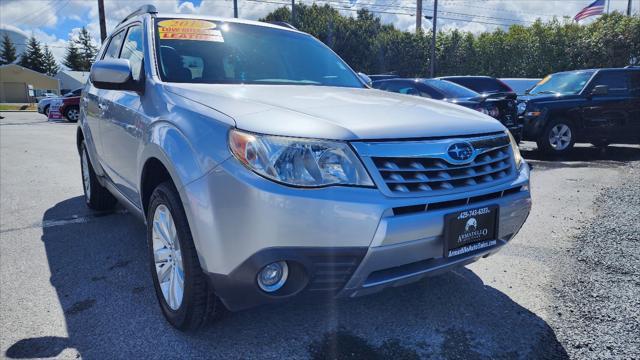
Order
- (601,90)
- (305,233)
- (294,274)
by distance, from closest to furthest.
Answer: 1. (305,233)
2. (294,274)
3. (601,90)

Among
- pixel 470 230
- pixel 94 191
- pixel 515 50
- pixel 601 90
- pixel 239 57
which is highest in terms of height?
pixel 515 50

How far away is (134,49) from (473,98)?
588 centimetres

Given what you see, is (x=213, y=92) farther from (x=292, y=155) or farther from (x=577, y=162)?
(x=577, y=162)

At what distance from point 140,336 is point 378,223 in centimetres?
143

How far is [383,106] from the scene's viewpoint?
243 centimetres

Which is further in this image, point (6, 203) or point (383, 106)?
point (6, 203)

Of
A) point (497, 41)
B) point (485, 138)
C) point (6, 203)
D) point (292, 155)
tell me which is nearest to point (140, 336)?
point (292, 155)

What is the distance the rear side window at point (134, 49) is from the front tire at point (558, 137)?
7692 mm

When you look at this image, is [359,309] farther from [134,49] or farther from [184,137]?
[134,49]

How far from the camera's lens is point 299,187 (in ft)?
5.87

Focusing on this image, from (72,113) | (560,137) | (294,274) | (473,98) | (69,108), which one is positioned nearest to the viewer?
(294,274)

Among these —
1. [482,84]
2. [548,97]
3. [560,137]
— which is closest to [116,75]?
[548,97]

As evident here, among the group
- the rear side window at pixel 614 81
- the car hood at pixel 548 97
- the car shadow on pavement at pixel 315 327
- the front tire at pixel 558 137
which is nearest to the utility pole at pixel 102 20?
the car hood at pixel 548 97

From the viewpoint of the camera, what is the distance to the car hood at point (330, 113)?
1.92 metres
